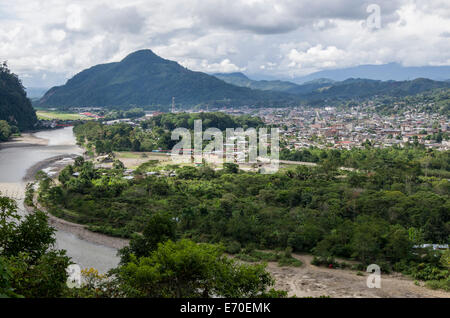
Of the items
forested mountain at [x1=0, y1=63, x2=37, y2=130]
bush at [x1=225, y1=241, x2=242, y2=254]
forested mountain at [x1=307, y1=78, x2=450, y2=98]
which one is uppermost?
forested mountain at [x1=307, y1=78, x2=450, y2=98]

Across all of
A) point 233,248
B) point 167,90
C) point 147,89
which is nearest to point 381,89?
point 167,90

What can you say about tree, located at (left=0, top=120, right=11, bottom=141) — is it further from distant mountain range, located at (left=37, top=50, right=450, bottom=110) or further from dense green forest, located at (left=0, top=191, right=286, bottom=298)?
distant mountain range, located at (left=37, top=50, right=450, bottom=110)

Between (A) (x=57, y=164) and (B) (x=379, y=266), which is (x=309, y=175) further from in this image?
(A) (x=57, y=164)

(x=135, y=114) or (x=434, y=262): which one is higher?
(x=135, y=114)

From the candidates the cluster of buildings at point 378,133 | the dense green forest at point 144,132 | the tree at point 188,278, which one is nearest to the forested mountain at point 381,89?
the cluster of buildings at point 378,133

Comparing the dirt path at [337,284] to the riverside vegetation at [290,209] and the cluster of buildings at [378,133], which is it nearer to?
the riverside vegetation at [290,209]

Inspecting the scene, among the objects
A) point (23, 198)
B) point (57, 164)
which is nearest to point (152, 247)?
point (23, 198)

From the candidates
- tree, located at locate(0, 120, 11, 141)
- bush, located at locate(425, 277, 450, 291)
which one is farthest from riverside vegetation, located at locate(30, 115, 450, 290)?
tree, located at locate(0, 120, 11, 141)
